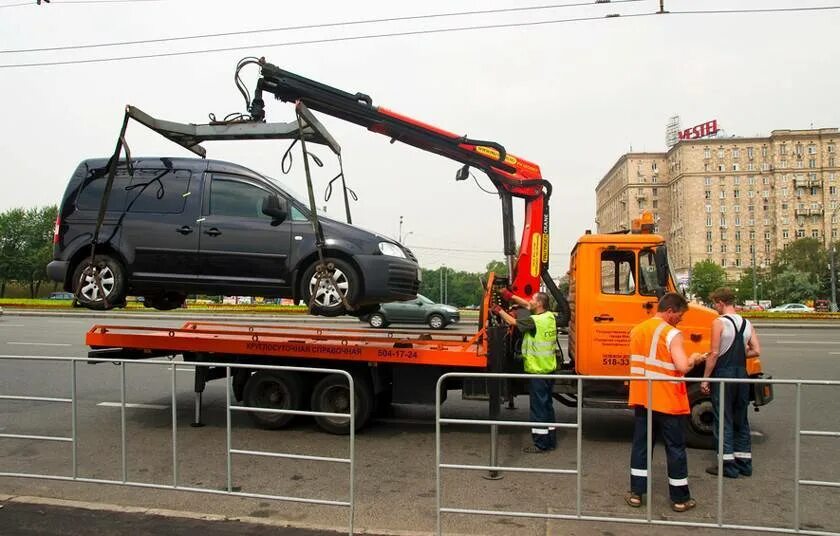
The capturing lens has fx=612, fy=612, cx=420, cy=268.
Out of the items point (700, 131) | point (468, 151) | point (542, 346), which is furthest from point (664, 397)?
point (700, 131)

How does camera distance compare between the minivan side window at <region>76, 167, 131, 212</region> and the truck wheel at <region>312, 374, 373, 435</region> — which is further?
the truck wheel at <region>312, 374, 373, 435</region>

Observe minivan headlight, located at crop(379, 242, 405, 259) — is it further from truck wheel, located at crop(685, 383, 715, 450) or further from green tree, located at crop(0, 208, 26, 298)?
green tree, located at crop(0, 208, 26, 298)

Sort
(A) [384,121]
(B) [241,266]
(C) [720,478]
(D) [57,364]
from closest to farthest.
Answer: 1. (C) [720,478]
2. (B) [241,266]
3. (A) [384,121]
4. (D) [57,364]

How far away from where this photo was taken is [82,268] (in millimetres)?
6926

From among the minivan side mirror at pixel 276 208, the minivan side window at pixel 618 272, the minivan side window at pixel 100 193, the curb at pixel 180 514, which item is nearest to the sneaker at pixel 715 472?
the minivan side window at pixel 618 272

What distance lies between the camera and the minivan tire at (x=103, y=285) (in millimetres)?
6828

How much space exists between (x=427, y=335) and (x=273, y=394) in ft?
7.06

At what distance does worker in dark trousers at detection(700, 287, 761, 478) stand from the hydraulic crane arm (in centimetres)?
234

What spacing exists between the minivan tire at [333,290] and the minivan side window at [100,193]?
94.3 inches

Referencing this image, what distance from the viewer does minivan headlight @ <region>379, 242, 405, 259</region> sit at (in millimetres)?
6941

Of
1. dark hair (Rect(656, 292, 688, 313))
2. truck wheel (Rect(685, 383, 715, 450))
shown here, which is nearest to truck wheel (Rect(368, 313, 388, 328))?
truck wheel (Rect(685, 383, 715, 450))

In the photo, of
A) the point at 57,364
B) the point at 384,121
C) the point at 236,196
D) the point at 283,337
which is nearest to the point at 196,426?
the point at 283,337

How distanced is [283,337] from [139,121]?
10.1 ft

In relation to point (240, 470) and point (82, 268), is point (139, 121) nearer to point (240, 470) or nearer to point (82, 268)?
point (82, 268)
